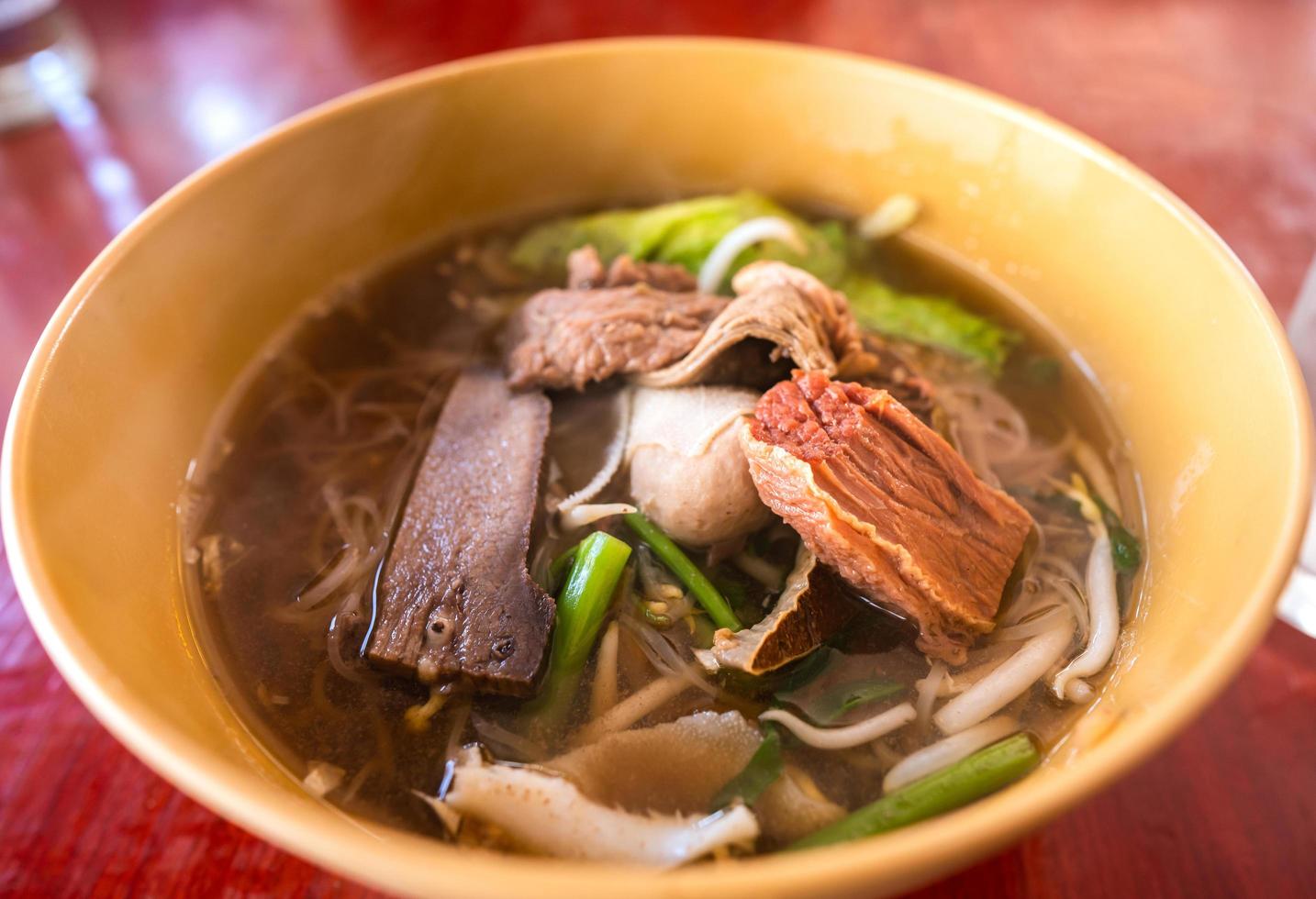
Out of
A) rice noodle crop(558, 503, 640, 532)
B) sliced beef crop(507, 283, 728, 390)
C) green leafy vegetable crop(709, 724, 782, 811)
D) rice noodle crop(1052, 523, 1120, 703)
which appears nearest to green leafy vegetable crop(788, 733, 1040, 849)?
green leafy vegetable crop(709, 724, 782, 811)

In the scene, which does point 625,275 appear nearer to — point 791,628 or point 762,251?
point 762,251

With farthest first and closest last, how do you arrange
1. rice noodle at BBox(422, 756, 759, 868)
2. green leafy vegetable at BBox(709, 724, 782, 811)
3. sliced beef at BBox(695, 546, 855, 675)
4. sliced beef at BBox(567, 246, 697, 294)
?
sliced beef at BBox(567, 246, 697, 294), sliced beef at BBox(695, 546, 855, 675), green leafy vegetable at BBox(709, 724, 782, 811), rice noodle at BBox(422, 756, 759, 868)

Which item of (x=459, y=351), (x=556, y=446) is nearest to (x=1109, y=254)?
(x=556, y=446)

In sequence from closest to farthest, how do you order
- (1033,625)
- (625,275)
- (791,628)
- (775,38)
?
(791,628), (1033,625), (625,275), (775,38)

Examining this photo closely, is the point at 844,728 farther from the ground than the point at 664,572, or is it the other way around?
the point at 664,572

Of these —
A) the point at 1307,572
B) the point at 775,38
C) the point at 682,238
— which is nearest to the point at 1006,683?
the point at 1307,572

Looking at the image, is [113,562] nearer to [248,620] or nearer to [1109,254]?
[248,620]

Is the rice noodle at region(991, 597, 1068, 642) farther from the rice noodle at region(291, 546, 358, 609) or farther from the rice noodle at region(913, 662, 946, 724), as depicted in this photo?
the rice noodle at region(291, 546, 358, 609)

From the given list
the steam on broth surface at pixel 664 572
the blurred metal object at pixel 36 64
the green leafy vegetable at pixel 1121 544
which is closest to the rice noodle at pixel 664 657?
the steam on broth surface at pixel 664 572
